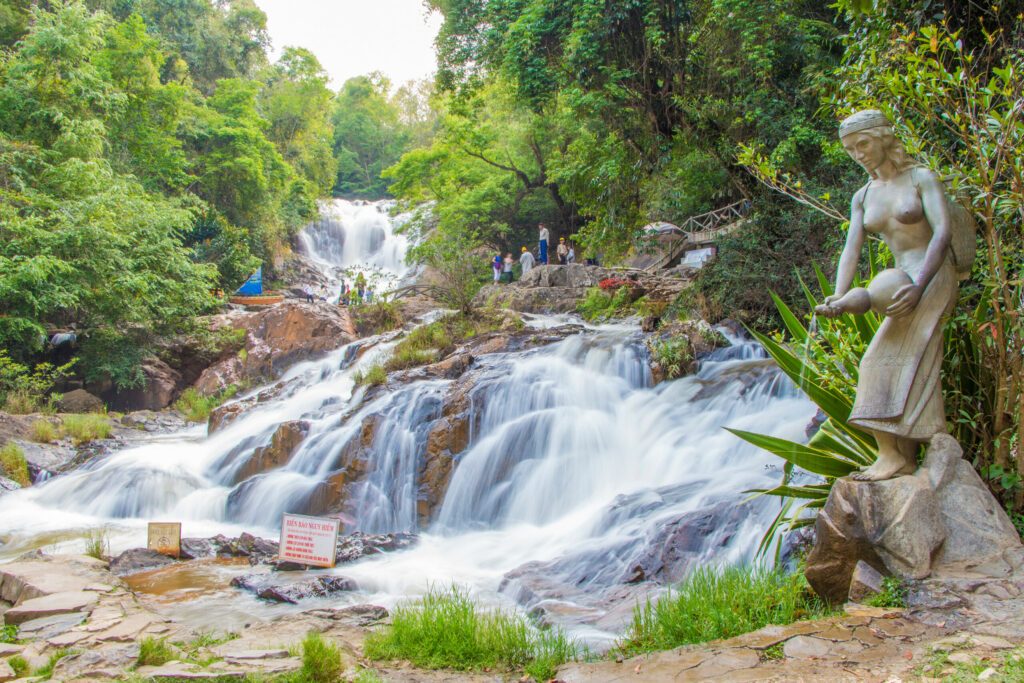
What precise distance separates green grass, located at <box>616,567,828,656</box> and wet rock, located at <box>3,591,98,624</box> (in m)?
4.11

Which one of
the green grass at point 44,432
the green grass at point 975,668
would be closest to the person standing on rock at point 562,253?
the green grass at point 44,432

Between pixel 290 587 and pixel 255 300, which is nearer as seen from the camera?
pixel 290 587

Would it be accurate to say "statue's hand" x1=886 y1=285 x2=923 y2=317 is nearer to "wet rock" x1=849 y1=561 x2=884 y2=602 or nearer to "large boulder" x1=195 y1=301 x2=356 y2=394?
"wet rock" x1=849 y1=561 x2=884 y2=602

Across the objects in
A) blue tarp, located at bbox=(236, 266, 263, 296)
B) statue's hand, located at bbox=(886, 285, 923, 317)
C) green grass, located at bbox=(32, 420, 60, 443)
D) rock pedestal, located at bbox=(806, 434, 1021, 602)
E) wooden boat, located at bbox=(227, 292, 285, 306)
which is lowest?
rock pedestal, located at bbox=(806, 434, 1021, 602)

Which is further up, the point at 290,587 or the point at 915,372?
the point at 915,372

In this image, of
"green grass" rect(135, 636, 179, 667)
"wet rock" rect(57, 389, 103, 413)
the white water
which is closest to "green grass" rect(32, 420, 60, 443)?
the white water

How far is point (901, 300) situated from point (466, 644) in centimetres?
328

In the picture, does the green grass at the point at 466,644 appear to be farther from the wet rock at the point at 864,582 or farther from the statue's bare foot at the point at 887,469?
the statue's bare foot at the point at 887,469

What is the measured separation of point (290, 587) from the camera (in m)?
6.68

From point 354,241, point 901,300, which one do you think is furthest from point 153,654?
point 354,241

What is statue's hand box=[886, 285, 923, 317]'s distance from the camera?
167 inches

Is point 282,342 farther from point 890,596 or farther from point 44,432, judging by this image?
point 890,596

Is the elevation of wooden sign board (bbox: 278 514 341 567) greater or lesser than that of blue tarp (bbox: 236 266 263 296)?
lesser

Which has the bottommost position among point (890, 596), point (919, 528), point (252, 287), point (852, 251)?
point (890, 596)
